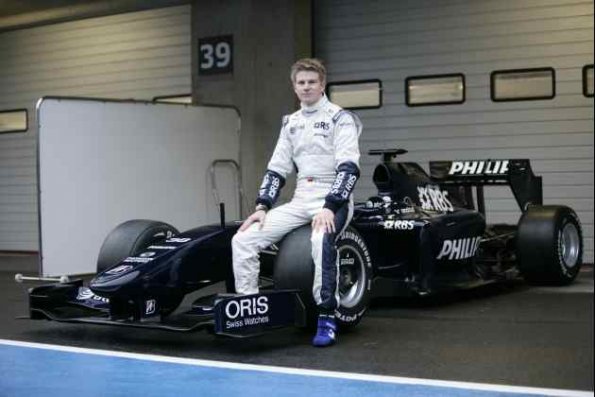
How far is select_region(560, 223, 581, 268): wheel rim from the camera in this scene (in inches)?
384

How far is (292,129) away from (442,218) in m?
2.21

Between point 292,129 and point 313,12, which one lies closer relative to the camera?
point 292,129

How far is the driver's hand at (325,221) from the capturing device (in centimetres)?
654

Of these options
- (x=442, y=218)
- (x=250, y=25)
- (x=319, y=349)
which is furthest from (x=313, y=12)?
(x=319, y=349)

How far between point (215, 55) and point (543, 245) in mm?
7553

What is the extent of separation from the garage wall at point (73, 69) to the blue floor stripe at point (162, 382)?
10460 mm

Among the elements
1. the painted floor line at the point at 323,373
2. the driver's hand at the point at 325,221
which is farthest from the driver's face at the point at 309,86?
the painted floor line at the point at 323,373

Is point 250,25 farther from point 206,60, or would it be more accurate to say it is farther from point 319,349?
point 319,349

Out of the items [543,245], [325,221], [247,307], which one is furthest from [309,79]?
[543,245]

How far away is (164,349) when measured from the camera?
6770 millimetres

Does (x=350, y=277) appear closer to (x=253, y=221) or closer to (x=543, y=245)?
(x=253, y=221)

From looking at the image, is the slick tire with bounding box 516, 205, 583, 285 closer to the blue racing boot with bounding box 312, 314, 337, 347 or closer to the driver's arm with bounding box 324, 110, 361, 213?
the driver's arm with bounding box 324, 110, 361, 213

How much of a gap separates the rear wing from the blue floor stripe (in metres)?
4.69

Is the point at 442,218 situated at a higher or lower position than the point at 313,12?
lower
